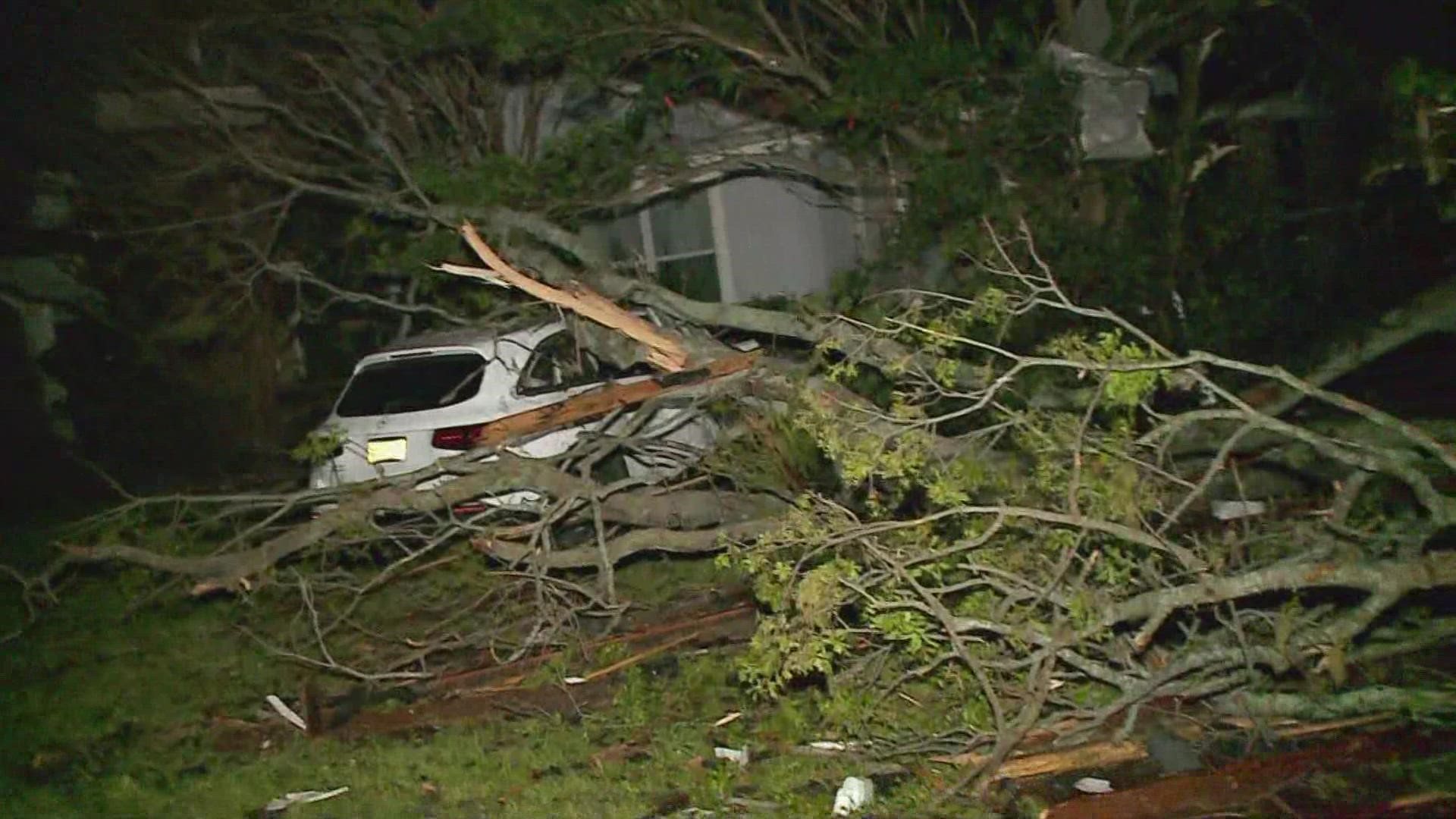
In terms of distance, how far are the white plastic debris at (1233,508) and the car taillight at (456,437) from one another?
431 centimetres

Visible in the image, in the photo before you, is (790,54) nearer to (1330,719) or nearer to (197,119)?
(197,119)

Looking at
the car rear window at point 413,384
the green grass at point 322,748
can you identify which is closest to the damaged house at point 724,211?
the car rear window at point 413,384

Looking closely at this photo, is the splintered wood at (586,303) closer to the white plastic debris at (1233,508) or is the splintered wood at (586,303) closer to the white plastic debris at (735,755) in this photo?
the white plastic debris at (735,755)

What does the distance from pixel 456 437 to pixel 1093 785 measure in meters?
4.62

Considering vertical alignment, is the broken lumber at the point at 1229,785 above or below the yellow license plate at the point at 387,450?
below

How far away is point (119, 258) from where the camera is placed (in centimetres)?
1257

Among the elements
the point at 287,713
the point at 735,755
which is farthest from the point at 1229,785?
the point at 287,713

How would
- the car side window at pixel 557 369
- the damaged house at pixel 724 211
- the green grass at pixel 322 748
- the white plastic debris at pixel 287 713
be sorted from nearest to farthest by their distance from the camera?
the green grass at pixel 322 748, the white plastic debris at pixel 287 713, the car side window at pixel 557 369, the damaged house at pixel 724 211

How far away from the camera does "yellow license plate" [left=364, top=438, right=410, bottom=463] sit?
27.8 ft

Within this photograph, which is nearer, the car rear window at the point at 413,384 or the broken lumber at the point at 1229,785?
the broken lumber at the point at 1229,785

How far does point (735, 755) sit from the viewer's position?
5750 millimetres

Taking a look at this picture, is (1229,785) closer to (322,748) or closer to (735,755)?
(735,755)

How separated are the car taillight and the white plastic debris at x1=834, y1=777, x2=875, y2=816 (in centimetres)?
390

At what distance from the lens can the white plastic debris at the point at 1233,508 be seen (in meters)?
6.91
